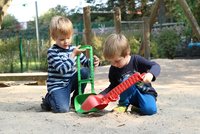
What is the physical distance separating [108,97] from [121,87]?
6.3 inches

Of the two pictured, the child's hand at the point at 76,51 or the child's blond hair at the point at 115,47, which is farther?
the child's hand at the point at 76,51

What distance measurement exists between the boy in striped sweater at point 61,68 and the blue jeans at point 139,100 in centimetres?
50

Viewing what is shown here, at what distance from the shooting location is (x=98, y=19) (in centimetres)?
3116

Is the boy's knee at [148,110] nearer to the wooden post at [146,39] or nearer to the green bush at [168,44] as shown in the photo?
the wooden post at [146,39]

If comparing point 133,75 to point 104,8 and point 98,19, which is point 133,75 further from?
point 104,8

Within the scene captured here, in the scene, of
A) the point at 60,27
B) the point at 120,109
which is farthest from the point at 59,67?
the point at 120,109

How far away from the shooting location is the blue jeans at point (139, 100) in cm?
343

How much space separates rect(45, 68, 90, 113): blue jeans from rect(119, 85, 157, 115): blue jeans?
50cm

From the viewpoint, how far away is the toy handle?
326 cm

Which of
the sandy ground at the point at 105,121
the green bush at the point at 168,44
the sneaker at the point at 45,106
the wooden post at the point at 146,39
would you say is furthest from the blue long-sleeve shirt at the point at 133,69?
the green bush at the point at 168,44

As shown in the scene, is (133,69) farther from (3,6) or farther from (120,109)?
(3,6)

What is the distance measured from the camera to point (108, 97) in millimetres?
3410

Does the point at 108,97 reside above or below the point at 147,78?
below

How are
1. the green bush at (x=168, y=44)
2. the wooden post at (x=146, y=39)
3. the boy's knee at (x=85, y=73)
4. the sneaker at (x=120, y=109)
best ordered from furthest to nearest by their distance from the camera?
the green bush at (x=168, y=44)
the wooden post at (x=146, y=39)
the boy's knee at (x=85, y=73)
the sneaker at (x=120, y=109)
